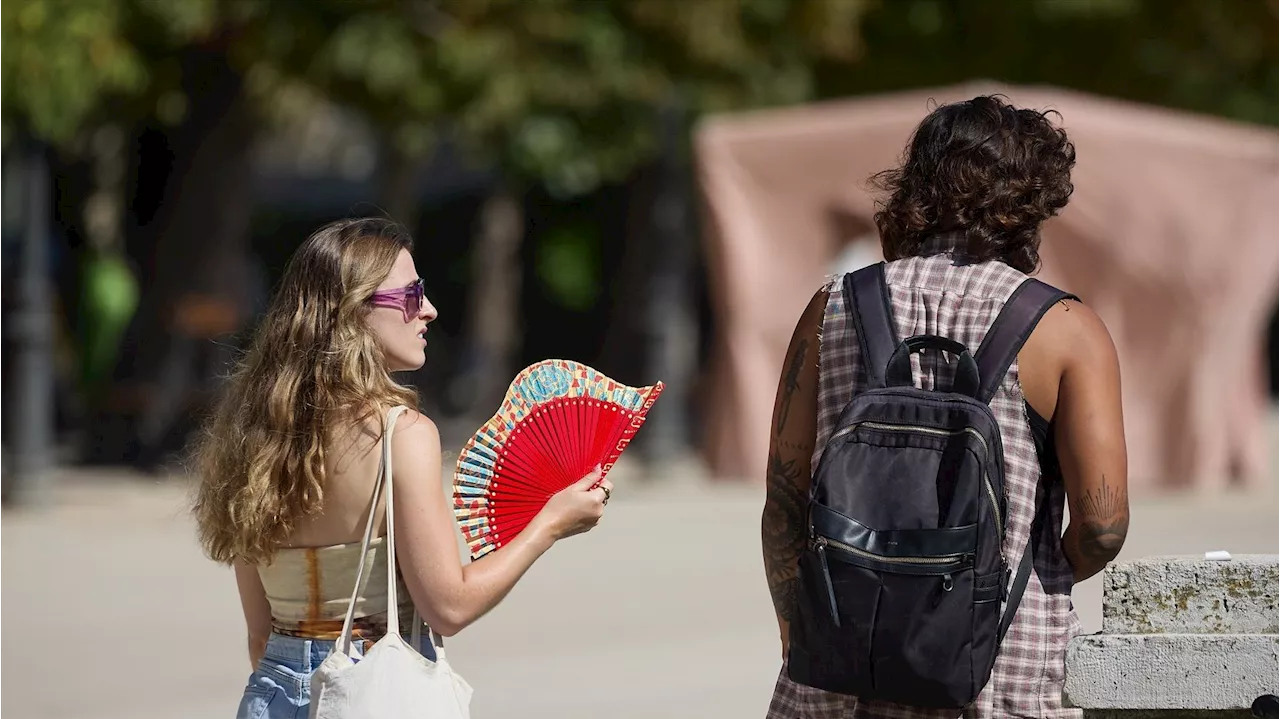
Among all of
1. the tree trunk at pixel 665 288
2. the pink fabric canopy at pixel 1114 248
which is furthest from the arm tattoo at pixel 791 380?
the tree trunk at pixel 665 288

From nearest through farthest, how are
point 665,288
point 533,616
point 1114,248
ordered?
1. point 533,616
2. point 1114,248
3. point 665,288

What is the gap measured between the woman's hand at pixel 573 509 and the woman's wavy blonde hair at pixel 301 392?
0.29 m

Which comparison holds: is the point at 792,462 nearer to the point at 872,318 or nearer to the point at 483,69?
the point at 872,318

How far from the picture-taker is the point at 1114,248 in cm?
1298

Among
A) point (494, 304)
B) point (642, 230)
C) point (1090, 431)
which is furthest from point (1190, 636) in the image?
point (494, 304)

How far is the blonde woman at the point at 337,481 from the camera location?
2783 mm

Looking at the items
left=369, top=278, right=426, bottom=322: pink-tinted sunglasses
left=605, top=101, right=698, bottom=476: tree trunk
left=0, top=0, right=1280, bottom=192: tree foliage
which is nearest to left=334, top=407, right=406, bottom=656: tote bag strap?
left=369, top=278, right=426, bottom=322: pink-tinted sunglasses

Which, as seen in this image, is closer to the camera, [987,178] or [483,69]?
[987,178]

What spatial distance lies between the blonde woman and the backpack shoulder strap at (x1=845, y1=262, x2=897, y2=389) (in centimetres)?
52

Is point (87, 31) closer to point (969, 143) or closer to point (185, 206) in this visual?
point (185, 206)

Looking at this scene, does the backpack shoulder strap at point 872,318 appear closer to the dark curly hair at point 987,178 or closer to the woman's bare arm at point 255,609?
the dark curly hair at point 987,178

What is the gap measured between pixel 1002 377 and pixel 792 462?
416 mm

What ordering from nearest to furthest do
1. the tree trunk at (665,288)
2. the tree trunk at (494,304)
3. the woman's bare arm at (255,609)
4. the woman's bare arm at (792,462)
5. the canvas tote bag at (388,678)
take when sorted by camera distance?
1. the canvas tote bag at (388,678)
2. the woman's bare arm at (792,462)
3. the woman's bare arm at (255,609)
4. the tree trunk at (665,288)
5. the tree trunk at (494,304)

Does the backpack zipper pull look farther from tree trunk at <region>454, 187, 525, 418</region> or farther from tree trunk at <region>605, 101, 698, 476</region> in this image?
tree trunk at <region>454, 187, 525, 418</region>
